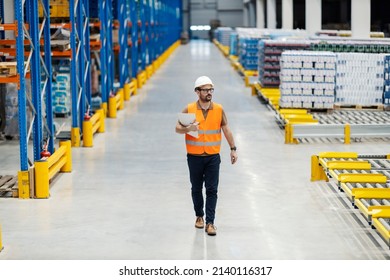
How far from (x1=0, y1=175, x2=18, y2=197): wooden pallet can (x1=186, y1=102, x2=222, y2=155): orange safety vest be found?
10.1 ft

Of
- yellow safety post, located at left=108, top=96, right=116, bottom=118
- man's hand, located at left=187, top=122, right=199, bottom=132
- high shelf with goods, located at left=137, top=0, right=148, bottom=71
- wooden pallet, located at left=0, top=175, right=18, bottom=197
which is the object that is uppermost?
high shelf with goods, located at left=137, top=0, right=148, bottom=71

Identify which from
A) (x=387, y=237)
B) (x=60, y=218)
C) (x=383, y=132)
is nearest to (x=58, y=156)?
(x=60, y=218)

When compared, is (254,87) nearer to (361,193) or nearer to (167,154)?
(167,154)

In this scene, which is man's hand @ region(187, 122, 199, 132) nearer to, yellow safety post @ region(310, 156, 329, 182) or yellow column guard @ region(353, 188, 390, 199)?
yellow column guard @ region(353, 188, 390, 199)

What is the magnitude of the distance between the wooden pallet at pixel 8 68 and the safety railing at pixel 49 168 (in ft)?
3.76

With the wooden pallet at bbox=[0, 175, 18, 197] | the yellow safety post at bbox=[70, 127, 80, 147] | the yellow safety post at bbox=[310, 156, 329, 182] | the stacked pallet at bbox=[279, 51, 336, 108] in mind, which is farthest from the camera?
the stacked pallet at bbox=[279, 51, 336, 108]

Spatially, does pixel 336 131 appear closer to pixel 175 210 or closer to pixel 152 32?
pixel 175 210

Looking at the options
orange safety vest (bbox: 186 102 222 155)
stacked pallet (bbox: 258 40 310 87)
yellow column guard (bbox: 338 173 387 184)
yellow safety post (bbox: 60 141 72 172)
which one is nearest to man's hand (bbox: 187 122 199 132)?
orange safety vest (bbox: 186 102 222 155)

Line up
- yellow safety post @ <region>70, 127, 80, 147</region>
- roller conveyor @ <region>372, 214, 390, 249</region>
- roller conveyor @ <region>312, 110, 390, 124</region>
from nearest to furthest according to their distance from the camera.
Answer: roller conveyor @ <region>372, 214, 390, 249</region> → yellow safety post @ <region>70, 127, 80, 147</region> → roller conveyor @ <region>312, 110, 390, 124</region>

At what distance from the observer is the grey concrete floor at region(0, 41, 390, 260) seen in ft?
23.2

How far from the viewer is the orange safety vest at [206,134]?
711 centimetres

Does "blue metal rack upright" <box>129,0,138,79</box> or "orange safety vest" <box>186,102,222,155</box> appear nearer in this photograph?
"orange safety vest" <box>186,102,222,155</box>

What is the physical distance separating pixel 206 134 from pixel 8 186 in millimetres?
3538

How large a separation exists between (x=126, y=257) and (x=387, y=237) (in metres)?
2.37
